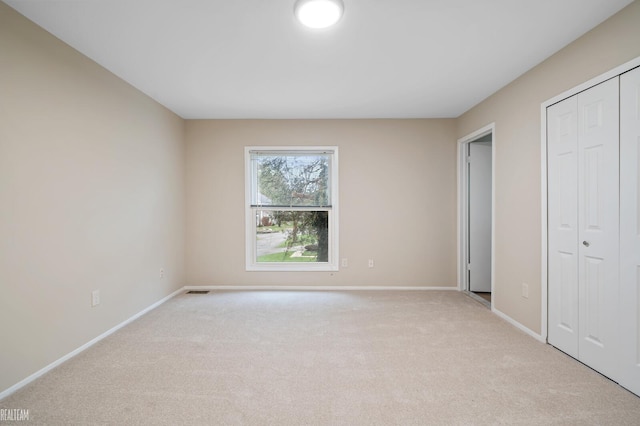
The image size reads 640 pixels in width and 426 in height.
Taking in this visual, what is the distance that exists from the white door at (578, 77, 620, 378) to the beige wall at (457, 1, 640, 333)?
257 mm

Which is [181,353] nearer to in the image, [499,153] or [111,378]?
[111,378]

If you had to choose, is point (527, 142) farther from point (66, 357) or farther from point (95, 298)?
point (66, 357)

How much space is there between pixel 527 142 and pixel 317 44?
2.21 m

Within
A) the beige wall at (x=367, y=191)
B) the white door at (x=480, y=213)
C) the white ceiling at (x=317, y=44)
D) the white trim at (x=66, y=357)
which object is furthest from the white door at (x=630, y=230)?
the white trim at (x=66, y=357)

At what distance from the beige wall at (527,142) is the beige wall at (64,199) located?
159 inches

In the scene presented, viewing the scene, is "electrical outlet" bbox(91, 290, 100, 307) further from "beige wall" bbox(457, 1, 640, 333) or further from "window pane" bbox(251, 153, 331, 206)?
"beige wall" bbox(457, 1, 640, 333)

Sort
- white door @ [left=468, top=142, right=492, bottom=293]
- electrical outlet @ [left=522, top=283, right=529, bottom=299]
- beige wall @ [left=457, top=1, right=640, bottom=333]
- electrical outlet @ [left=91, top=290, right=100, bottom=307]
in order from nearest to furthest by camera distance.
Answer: beige wall @ [left=457, top=1, right=640, bottom=333] → electrical outlet @ [left=91, top=290, right=100, bottom=307] → electrical outlet @ [left=522, top=283, right=529, bottom=299] → white door @ [left=468, top=142, right=492, bottom=293]

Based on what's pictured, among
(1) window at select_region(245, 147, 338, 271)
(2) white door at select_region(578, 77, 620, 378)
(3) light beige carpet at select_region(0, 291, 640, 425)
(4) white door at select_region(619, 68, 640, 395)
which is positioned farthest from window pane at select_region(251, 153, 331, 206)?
(4) white door at select_region(619, 68, 640, 395)

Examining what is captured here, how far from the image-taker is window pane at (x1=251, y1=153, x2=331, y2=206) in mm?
4449

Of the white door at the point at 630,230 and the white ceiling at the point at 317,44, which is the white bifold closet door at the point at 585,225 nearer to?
the white door at the point at 630,230

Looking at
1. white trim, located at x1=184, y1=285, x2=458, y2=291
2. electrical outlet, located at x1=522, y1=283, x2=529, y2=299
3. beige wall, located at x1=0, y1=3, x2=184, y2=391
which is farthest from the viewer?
white trim, located at x1=184, y1=285, x2=458, y2=291

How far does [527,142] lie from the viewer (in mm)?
2863

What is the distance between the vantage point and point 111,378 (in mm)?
2080

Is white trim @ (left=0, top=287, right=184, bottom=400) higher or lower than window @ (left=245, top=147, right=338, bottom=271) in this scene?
lower
